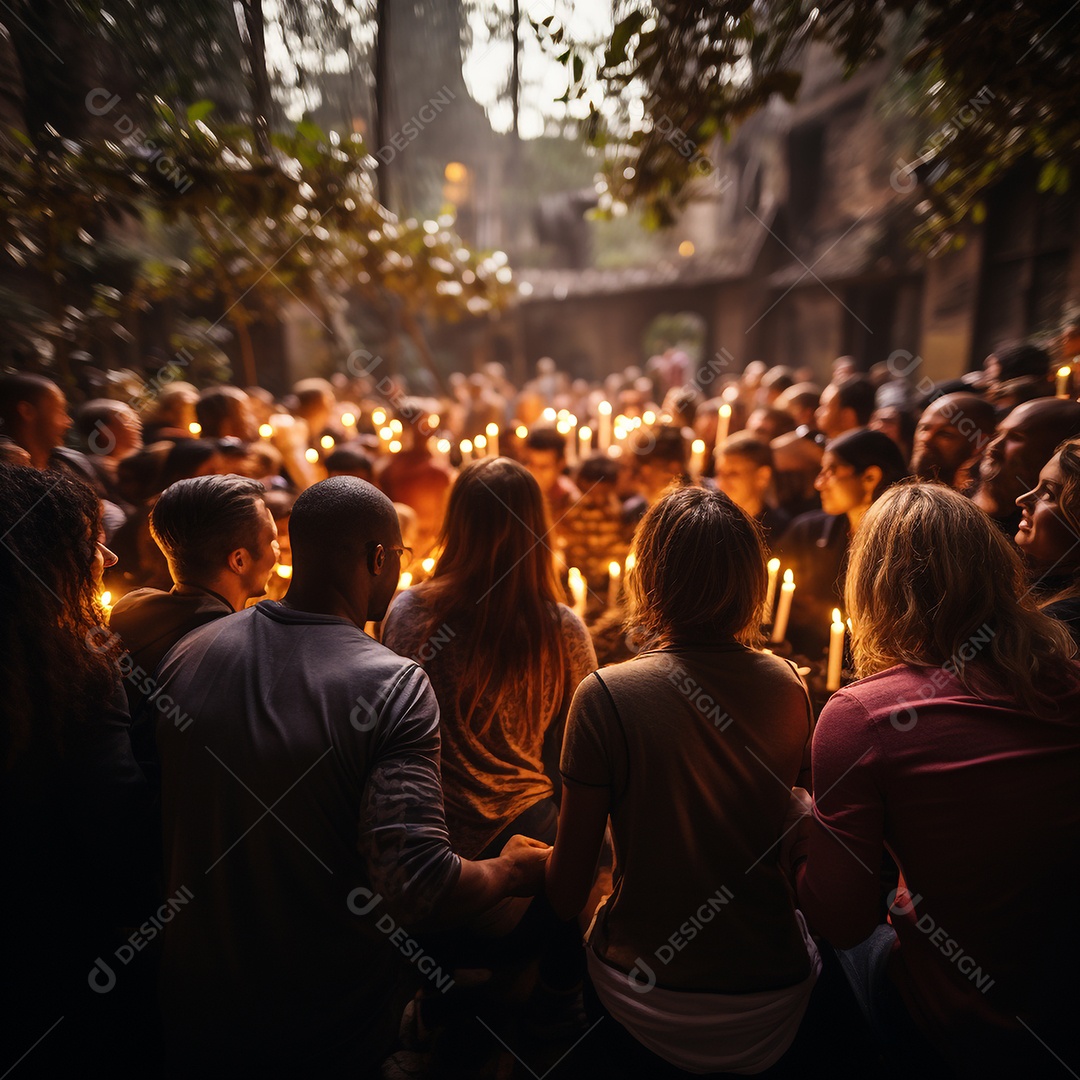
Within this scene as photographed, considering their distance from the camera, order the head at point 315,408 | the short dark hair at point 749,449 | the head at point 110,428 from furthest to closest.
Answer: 1. the head at point 315,408
2. the head at point 110,428
3. the short dark hair at point 749,449

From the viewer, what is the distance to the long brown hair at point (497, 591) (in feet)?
7.09

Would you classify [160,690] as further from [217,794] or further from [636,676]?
[636,676]

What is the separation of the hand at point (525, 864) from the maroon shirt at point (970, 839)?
76 centimetres

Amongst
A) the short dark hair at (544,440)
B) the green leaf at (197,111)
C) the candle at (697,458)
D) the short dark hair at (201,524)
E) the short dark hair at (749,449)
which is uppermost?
the green leaf at (197,111)

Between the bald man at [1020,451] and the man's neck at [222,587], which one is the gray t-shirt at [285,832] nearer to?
the man's neck at [222,587]

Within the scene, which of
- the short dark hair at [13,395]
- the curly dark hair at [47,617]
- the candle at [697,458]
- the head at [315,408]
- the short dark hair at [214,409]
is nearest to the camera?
the curly dark hair at [47,617]

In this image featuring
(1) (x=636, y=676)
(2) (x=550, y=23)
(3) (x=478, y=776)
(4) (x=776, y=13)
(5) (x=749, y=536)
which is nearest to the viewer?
(1) (x=636, y=676)

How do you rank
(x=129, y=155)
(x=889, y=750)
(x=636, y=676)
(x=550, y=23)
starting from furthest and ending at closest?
(x=129, y=155)
(x=550, y=23)
(x=636, y=676)
(x=889, y=750)

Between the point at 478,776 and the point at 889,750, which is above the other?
the point at 889,750

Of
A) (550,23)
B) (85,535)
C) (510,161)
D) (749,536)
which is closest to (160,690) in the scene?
(85,535)

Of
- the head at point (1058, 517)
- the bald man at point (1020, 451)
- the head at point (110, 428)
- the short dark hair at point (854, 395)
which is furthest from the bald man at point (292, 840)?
the short dark hair at point (854, 395)

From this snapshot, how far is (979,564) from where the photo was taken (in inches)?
61.6

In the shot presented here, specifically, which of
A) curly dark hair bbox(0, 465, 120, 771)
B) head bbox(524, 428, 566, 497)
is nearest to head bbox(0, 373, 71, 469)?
curly dark hair bbox(0, 465, 120, 771)

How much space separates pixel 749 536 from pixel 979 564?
569 mm
